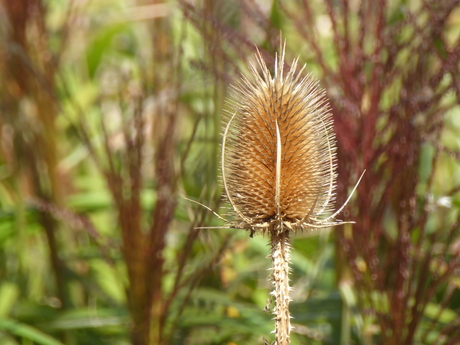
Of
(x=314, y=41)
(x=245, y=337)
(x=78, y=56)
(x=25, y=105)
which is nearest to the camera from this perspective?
(x=314, y=41)

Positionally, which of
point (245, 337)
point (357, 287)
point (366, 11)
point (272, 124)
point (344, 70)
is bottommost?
point (245, 337)

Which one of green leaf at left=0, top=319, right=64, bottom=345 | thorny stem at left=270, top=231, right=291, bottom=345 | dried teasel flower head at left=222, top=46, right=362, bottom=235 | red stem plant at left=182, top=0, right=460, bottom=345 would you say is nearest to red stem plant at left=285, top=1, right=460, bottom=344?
red stem plant at left=182, top=0, right=460, bottom=345

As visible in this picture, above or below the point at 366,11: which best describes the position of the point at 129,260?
below

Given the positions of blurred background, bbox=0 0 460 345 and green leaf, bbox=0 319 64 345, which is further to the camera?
green leaf, bbox=0 319 64 345

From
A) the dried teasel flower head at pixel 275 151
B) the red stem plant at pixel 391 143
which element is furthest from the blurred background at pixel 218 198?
the dried teasel flower head at pixel 275 151

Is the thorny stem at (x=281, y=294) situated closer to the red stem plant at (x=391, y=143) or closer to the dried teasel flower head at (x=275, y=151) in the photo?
the dried teasel flower head at (x=275, y=151)

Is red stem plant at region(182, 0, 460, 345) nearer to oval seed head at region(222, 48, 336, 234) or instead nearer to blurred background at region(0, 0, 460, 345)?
blurred background at region(0, 0, 460, 345)

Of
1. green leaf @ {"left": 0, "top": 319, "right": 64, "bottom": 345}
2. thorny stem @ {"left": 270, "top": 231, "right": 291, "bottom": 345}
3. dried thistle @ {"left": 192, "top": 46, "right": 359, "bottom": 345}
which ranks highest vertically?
dried thistle @ {"left": 192, "top": 46, "right": 359, "bottom": 345}

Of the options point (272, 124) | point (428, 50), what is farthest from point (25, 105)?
point (272, 124)

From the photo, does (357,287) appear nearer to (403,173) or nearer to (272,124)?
(403,173)
